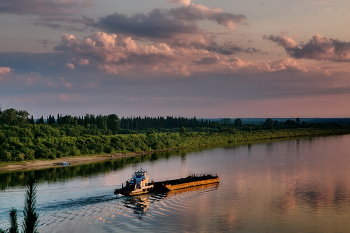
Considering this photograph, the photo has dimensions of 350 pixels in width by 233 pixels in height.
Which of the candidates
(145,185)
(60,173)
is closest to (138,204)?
(145,185)

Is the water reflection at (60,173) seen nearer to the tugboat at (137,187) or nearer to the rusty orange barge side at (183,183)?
the tugboat at (137,187)

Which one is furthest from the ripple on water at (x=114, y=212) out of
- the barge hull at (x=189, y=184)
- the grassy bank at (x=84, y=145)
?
the grassy bank at (x=84, y=145)

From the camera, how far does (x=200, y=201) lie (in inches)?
2493

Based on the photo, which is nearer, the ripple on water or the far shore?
the ripple on water

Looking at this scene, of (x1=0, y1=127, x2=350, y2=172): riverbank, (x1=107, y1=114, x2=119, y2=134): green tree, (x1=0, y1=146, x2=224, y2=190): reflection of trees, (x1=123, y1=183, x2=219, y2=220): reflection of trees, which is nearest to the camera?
(x1=123, y1=183, x2=219, y2=220): reflection of trees

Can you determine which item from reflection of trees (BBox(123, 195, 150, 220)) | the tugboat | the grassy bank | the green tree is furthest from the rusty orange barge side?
the green tree

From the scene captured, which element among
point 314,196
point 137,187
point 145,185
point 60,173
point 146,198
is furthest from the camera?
point 60,173

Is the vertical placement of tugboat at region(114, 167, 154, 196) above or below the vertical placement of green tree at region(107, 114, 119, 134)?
below

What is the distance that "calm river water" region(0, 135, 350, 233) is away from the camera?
1937 inches

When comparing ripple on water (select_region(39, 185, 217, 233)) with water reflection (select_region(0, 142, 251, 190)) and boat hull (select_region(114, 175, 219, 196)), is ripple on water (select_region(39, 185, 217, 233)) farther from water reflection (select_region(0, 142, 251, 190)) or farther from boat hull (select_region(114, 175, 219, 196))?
water reflection (select_region(0, 142, 251, 190))

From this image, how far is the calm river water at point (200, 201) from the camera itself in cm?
4919

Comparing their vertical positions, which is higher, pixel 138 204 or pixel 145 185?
pixel 145 185

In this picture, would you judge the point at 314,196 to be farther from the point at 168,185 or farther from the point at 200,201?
the point at 168,185

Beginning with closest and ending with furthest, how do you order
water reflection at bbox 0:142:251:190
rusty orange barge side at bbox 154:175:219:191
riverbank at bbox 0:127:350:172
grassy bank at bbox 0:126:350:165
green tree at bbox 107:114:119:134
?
rusty orange barge side at bbox 154:175:219:191 < water reflection at bbox 0:142:251:190 < riverbank at bbox 0:127:350:172 < grassy bank at bbox 0:126:350:165 < green tree at bbox 107:114:119:134
